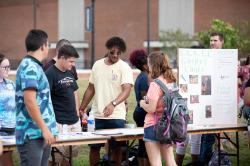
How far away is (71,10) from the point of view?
5703 cm

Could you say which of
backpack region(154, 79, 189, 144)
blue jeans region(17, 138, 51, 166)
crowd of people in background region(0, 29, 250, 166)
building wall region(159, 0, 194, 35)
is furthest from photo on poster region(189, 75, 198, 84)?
building wall region(159, 0, 194, 35)

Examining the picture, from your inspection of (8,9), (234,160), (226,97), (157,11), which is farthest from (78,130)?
(8,9)

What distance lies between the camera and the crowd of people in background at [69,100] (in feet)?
17.6

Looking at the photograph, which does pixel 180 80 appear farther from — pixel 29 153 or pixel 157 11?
pixel 157 11

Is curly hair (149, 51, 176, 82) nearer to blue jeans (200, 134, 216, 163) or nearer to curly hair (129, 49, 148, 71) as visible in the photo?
curly hair (129, 49, 148, 71)

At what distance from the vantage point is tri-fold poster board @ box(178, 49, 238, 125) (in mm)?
8023

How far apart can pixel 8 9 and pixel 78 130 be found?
178 feet

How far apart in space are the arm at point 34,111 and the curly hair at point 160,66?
73.6 inches

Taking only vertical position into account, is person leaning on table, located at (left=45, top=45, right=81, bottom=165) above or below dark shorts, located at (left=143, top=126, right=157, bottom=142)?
above

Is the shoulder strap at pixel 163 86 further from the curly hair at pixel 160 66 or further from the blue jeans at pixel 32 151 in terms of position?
the blue jeans at pixel 32 151

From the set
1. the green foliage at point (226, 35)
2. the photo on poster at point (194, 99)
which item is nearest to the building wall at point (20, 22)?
the green foliage at point (226, 35)

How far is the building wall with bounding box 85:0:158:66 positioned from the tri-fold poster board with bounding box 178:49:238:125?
1790 inches

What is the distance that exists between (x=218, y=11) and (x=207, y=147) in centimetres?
4669

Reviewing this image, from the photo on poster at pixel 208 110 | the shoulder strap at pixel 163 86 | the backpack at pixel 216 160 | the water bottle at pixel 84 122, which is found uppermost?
the shoulder strap at pixel 163 86
